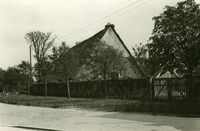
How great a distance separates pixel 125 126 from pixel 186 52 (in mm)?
7068

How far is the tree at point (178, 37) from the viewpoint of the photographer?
17.3m

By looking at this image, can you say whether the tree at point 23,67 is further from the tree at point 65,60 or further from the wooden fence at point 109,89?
the tree at point 65,60

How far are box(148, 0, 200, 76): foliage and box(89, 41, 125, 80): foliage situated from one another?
1002cm

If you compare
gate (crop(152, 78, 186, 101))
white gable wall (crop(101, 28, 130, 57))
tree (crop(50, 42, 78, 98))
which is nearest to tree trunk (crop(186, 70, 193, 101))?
gate (crop(152, 78, 186, 101))

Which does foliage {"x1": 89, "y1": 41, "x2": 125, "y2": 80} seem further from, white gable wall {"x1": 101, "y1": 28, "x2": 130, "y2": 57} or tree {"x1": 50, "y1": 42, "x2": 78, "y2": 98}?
white gable wall {"x1": 101, "y1": 28, "x2": 130, "y2": 57}

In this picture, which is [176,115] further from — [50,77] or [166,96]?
[50,77]

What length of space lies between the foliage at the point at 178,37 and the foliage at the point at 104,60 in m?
10.0

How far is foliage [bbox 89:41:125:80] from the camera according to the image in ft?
92.5

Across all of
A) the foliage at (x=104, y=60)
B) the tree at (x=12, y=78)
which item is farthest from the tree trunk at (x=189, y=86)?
the tree at (x=12, y=78)

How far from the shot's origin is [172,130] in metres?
10.9

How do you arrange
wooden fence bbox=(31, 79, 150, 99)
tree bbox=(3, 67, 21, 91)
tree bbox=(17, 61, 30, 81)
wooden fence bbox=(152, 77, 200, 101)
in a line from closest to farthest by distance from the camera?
1. wooden fence bbox=(152, 77, 200, 101)
2. wooden fence bbox=(31, 79, 150, 99)
3. tree bbox=(3, 67, 21, 91)
4. tree bbox=(17, 61, 30, 81)

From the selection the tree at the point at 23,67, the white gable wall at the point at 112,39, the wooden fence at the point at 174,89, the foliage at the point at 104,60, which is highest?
the white gable wall at the point at 112,39

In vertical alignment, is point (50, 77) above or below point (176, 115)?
above

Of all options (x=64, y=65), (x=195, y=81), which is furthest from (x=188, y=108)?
(x=64, y=65)
